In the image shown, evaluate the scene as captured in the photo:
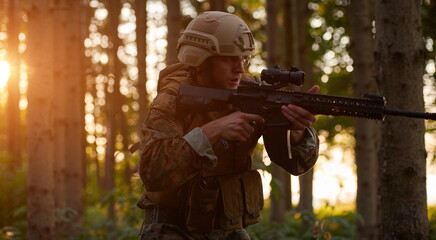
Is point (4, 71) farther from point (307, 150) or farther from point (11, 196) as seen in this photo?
point (307, 150)

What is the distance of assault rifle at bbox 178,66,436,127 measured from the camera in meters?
3.91

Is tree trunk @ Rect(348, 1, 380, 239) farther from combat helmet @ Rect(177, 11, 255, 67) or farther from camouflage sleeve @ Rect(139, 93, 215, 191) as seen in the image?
camouflage sleeve @ Rect(139, 93, 215, 191)

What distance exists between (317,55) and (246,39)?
50.6ft

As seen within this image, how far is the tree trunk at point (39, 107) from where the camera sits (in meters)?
6.91

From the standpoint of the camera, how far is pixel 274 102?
4008 millimetres

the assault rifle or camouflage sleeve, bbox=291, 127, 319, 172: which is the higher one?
the assault rifle

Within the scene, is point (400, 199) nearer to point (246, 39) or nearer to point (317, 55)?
point (246, 39)

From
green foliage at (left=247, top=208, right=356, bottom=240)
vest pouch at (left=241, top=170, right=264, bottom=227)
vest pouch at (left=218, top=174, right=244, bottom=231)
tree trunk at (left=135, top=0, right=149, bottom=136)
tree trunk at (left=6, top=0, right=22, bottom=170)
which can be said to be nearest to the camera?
vest pouch at (left=218, top=174, right=244, bottom=231)

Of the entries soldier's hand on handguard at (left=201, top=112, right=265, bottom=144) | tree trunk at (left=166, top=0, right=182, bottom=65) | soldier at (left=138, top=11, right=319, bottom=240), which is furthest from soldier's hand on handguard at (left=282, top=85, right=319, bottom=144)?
tree trunk at (left=166, top=0, right=182, bottom=65)

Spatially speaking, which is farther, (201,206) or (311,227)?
(311,227)

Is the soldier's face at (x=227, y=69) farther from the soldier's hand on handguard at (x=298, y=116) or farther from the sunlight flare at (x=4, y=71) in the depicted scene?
the sunlight flare at (x=4, y=71)

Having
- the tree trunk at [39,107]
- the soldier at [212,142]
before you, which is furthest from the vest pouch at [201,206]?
the tree trunk at [39,107]

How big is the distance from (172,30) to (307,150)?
627 cm

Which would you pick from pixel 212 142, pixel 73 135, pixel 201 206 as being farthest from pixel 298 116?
pixel 73 135
